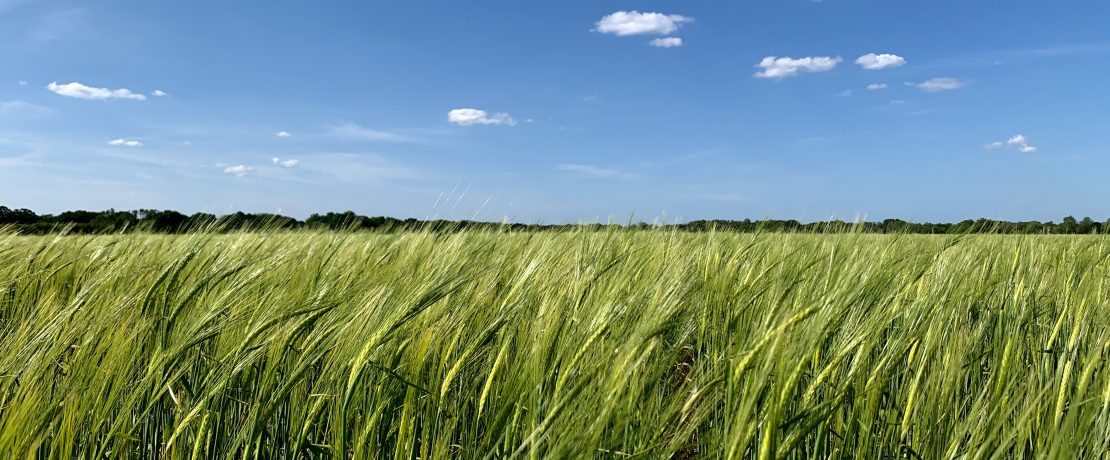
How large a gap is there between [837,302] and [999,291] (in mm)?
1523

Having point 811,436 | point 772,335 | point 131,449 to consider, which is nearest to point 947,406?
point 811,436

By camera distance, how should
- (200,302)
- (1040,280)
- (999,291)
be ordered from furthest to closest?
(1040,280), (999,291), (200,302)

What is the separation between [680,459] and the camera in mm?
1487

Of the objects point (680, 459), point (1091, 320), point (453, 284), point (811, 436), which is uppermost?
point (453, 284)

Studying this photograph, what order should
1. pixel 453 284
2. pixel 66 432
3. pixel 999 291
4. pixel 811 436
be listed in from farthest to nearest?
Result: pixel 999 291
pixel 453 284
pixel 811 436
pixel 66 432

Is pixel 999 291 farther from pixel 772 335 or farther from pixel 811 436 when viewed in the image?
pixel 772 335

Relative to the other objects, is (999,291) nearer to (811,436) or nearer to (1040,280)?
(1040,280)

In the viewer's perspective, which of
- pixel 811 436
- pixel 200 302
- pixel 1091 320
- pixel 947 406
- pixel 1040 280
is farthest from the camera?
pixel 1040 280

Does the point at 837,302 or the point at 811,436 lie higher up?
the point at 837,302

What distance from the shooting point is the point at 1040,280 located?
8.72ft

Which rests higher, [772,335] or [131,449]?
[772,335]

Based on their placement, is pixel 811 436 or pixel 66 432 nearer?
pixel 66 432

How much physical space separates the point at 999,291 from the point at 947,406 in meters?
1.40

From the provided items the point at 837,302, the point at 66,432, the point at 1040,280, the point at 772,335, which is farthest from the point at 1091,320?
the point at 66,432
